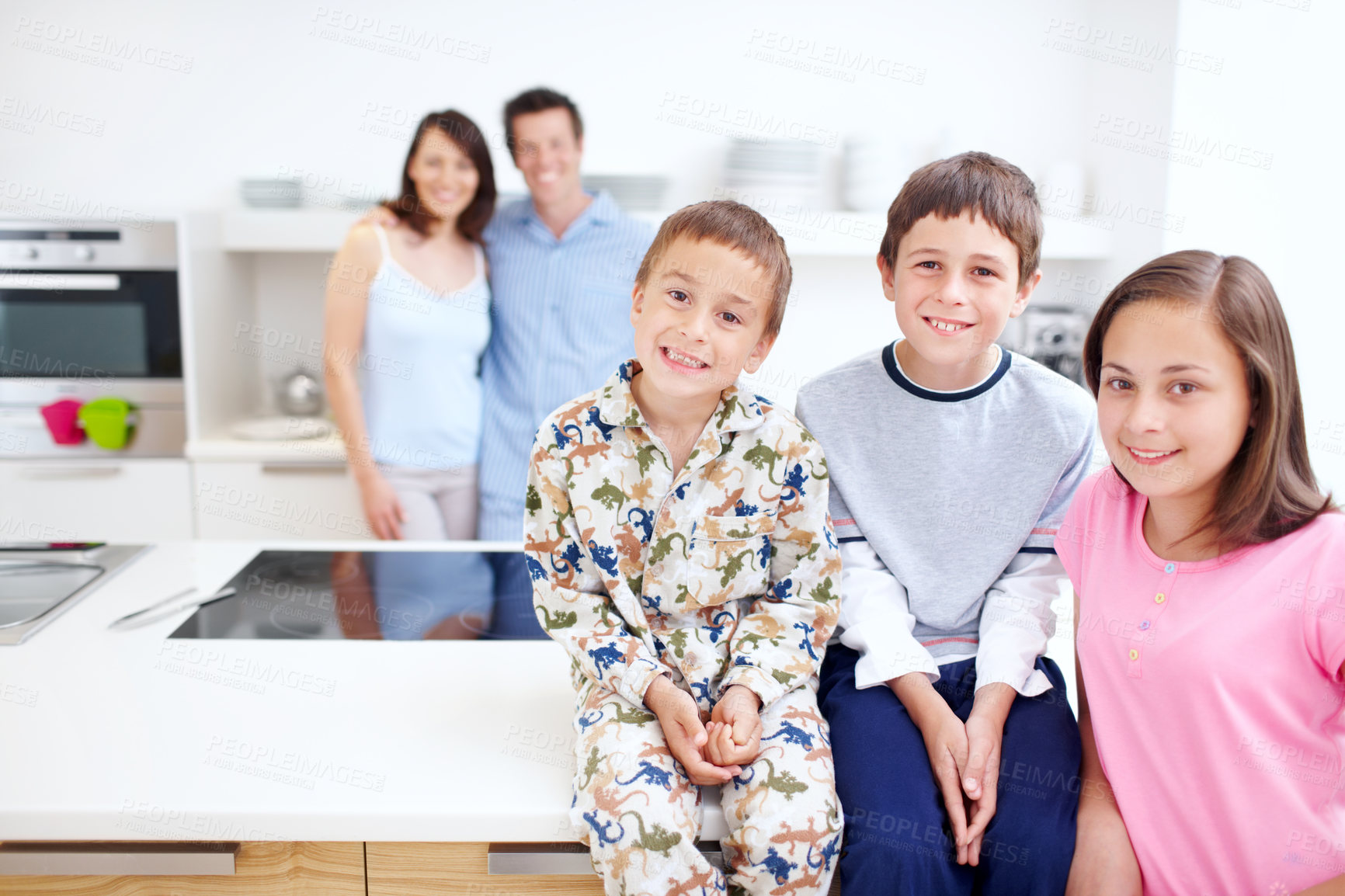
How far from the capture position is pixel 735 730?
0.99 metres

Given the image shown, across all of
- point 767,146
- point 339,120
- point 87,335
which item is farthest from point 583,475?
point 339,120

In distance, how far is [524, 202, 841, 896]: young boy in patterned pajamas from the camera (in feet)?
3.46

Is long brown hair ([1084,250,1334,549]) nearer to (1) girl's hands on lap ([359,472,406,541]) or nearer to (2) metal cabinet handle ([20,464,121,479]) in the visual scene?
(1) girl's hands on lap ([359,472,406,541])

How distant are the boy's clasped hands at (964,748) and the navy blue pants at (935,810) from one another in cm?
1

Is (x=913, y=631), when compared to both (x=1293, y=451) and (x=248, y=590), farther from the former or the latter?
(x=248, y=590)

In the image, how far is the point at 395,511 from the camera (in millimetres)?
2332

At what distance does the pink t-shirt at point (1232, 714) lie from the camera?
2.98 feet

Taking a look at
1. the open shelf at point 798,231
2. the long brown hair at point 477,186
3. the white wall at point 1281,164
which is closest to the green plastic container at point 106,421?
the open shelf at point 798,231

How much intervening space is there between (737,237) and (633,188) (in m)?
1.66

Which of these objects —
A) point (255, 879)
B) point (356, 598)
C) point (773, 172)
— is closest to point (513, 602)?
point (356, 598)

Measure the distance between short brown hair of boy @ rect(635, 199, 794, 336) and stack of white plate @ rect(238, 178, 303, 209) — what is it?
1.98 m

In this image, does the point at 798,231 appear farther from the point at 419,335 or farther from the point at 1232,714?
the point at 1232,714

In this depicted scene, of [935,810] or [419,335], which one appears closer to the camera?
[935,810]

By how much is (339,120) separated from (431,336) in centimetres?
108
